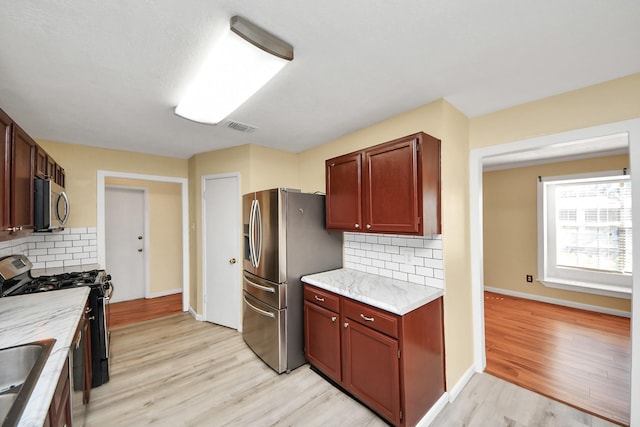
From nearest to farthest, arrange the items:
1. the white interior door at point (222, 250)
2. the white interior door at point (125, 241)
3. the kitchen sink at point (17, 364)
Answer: the kitchen sink at point (17, 364) → the white interior door at point (222, 250) → the white interior door at point (125, 241)

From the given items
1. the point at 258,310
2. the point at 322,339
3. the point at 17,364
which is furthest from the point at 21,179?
the point at 322,339

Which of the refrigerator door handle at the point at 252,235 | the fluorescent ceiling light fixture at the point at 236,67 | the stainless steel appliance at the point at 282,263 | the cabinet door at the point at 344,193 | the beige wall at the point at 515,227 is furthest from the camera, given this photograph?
the beige wall at the point at 515,227

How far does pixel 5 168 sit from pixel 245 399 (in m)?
2.23

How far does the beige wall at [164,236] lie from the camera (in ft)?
15.5

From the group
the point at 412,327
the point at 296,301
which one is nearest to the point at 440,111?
the point at 412,327

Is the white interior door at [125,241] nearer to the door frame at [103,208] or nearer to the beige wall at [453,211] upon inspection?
the door frame at [103,208]

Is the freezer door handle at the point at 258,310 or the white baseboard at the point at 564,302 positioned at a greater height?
the freezer door handle at the point at 258,310

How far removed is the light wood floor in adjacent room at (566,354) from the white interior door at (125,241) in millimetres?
5443

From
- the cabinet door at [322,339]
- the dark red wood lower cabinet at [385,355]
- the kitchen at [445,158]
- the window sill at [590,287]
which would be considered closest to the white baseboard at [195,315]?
the kitchen at [445,158]

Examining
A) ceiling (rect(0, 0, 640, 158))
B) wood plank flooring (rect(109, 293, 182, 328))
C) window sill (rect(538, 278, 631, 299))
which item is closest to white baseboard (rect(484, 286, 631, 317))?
window sill (rect(538, 278, 631, 299))

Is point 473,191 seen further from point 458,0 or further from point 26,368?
point 26,368

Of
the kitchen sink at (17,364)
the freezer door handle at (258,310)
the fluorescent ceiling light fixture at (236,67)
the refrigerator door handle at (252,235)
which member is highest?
the fluorescent ceiling light fixture at (236,67)

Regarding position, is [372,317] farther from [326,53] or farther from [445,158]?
[326,53]

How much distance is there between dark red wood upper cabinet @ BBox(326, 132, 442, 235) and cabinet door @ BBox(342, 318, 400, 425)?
2.65 ft
